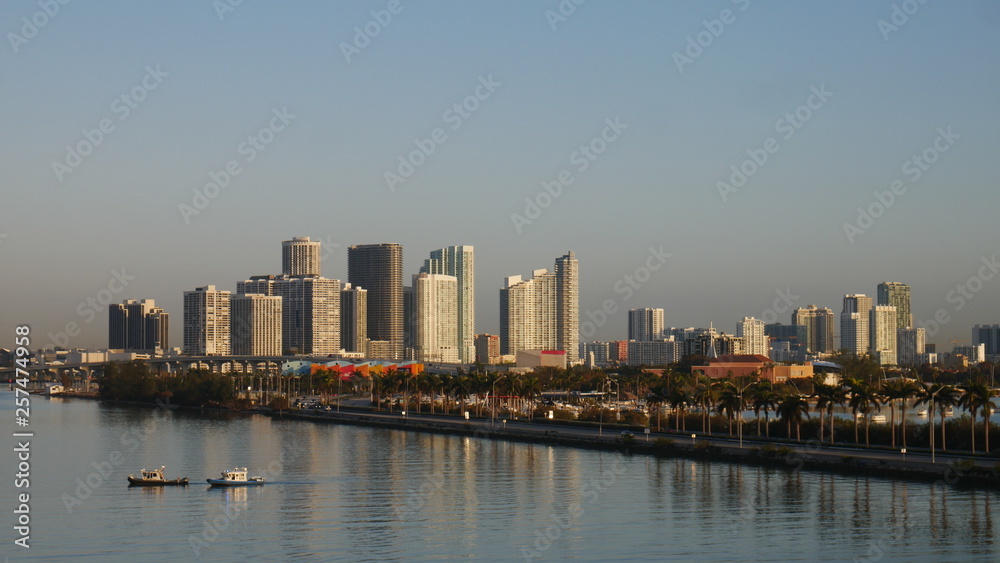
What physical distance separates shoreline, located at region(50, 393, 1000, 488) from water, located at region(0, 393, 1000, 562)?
184cm

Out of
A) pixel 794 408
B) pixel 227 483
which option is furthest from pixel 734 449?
pixel 227 483

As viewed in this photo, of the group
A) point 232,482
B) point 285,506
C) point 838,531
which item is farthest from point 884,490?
point 232,482

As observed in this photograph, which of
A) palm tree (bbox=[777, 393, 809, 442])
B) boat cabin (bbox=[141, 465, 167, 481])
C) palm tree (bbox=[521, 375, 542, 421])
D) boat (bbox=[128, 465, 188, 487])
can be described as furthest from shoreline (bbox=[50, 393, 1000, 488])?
boat cabin (bbox=[141, 465, 167, 481])

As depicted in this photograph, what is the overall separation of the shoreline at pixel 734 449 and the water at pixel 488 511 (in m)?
1.84

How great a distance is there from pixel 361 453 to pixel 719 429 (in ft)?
90.1

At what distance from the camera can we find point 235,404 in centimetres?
14338

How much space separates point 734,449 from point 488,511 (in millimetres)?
24583

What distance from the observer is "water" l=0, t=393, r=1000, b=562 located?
42562mm

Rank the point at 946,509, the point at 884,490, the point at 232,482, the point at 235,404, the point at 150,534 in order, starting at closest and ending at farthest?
the point at 150,534 → the point at 946,509 → the point at 884,490 → the point at 232,482 → the point at 235,404

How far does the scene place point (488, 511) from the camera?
5209 cm

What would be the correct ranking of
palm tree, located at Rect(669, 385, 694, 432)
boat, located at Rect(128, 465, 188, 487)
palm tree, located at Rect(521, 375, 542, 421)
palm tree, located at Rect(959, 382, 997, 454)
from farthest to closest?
palm tree, located at Rect(521, 375, 542, 421) → palm tree, located at Rect(669, 385, 694, 432) → palm tree, located at Rect(959, 382, 997, 454) → boat, located at Rect(128, 465, 188, 487)

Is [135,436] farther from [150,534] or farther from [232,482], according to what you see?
[150,534]

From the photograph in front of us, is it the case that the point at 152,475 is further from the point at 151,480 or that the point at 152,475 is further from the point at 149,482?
the point at 149,482

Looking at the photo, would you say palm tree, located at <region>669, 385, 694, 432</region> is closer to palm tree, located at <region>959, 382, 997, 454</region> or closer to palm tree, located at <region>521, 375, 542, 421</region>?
palm tree, located at <region>521, 375, 542, 421</region>
